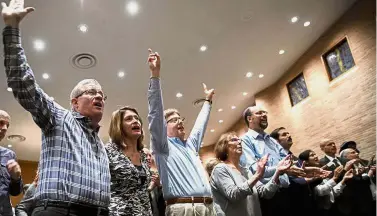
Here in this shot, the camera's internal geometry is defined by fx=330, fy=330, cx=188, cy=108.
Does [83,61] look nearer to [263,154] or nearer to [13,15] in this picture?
[263,154]

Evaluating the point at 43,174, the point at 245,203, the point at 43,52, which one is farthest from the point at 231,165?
the point at 43,52

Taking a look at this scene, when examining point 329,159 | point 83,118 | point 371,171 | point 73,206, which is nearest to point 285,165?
point 83,118

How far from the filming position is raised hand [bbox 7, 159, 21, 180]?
7.50 feet

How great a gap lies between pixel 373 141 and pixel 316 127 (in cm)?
178

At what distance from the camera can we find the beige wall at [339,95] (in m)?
7.05

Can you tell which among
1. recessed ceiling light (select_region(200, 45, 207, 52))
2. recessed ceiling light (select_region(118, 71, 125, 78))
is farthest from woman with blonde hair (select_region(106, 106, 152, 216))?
recessed ceiling light (select_region(118, 71, 125, 78))

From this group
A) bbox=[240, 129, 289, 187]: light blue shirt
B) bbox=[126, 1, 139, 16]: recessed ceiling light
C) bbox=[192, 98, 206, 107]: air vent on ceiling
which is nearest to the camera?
bbox=[240, 129, 289, 187]: light blue shirt

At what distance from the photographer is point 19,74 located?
4.40 feet

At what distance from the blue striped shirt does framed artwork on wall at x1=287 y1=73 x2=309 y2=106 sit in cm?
828

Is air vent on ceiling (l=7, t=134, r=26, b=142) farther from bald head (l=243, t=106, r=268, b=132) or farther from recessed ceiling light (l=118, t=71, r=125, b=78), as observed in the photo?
bald head (l=243, t=106, r=268, b=132)

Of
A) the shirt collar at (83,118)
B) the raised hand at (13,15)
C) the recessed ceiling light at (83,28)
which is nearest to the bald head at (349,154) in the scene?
the shirt collar at (83,118)

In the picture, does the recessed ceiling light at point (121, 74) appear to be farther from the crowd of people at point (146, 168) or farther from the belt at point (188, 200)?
the belt at point (188, 200)

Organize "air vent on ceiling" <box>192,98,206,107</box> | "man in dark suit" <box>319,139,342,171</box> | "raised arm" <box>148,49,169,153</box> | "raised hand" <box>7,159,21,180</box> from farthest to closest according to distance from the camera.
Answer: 1. "air vent on ceiling" <box>192,98,206,107</box>
2. "man in dark suit" <box>319,139,342,171</box>
3. "raised hand" <box>7,159,21,180</box>
4. "raised arm" <box>148,49,169,153</box>

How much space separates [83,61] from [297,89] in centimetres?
580
